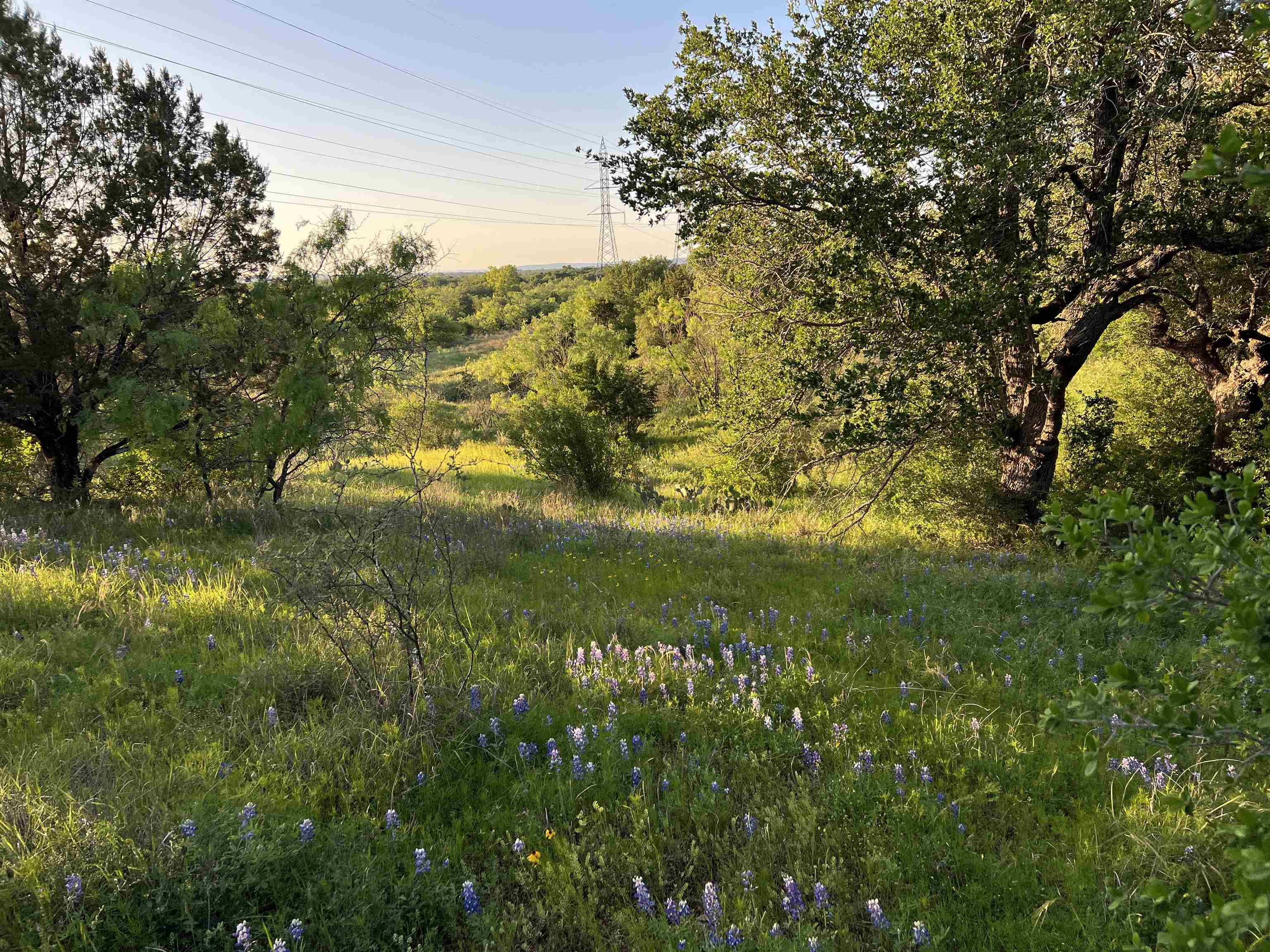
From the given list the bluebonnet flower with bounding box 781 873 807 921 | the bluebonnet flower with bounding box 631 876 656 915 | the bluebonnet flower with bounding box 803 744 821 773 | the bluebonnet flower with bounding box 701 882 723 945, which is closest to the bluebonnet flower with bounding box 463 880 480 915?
the bluebonnet flower with bounding box 631 876 656 915

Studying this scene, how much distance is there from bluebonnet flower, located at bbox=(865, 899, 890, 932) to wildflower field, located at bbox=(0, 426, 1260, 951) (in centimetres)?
4

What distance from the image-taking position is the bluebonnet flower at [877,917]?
7.18ft

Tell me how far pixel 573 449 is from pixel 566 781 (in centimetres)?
999

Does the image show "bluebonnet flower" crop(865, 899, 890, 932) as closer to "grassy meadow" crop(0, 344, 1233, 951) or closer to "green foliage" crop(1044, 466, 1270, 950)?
"grassy meadow" crop(0, 344, 1233, 951)

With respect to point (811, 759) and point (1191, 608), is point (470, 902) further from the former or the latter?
point (1191, 608)

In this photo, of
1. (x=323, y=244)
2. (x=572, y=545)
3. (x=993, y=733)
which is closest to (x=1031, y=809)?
(x=993, y=733)

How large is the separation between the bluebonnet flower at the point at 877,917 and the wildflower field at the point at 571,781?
0.04 metres

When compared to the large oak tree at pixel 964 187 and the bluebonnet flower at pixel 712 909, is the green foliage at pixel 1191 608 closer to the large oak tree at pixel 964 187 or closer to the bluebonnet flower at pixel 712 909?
the bluebonnet flower at pixel 712 909

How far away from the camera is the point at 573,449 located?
1267 cm

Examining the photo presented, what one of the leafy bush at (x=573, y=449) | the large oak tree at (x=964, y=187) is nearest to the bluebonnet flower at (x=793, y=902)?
the large oak tree at (x=964, y=187)

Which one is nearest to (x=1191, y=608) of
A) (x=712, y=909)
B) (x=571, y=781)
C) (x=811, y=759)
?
(x=712, y=909)

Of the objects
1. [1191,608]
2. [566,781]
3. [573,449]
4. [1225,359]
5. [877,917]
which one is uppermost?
[1225,359]

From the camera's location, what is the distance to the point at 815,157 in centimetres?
717

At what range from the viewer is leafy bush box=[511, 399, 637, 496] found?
12516 mm
